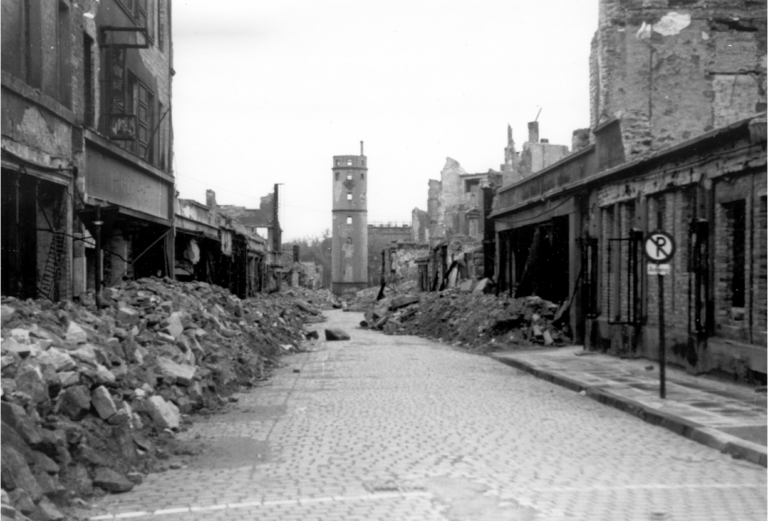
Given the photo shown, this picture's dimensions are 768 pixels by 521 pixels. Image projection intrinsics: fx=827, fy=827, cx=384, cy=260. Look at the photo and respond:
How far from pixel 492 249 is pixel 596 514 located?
26950 millimetres

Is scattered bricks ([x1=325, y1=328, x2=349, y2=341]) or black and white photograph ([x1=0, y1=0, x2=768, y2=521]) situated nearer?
black and white photograph ([x1=0, y1=0, x2=768, y2=521])

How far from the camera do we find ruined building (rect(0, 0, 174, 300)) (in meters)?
13.0

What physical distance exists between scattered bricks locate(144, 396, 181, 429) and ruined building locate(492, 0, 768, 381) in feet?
24.8

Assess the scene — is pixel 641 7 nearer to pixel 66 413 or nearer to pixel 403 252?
pixel 66 413

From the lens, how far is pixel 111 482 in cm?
664

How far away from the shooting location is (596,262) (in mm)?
19672

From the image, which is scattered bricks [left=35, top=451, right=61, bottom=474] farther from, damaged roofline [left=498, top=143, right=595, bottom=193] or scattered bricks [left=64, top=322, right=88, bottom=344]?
damaged roofline [left=498, top=143, right=595, bottom=193]

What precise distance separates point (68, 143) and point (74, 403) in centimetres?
877

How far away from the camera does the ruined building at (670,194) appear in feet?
42.7

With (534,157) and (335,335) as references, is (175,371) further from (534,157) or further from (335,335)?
(534,157)

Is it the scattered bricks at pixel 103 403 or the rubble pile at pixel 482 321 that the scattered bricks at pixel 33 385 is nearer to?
the scattered bricks at pixel 103 403

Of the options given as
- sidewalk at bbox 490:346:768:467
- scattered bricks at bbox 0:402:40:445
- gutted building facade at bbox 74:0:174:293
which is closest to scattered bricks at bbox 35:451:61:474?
scattered bricks at bbox 0:402:40:445

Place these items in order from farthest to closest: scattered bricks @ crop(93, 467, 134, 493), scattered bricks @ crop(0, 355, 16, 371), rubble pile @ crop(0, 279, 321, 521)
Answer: scattered bricks @ crop(0, 355, 16, 371) < scattered bricks @ crop(93, 467, 134, 493) < rubble pile @ crop(0, 279, 321, 521)

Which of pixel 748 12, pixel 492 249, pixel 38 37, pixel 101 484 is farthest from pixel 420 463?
pixel 492 249
